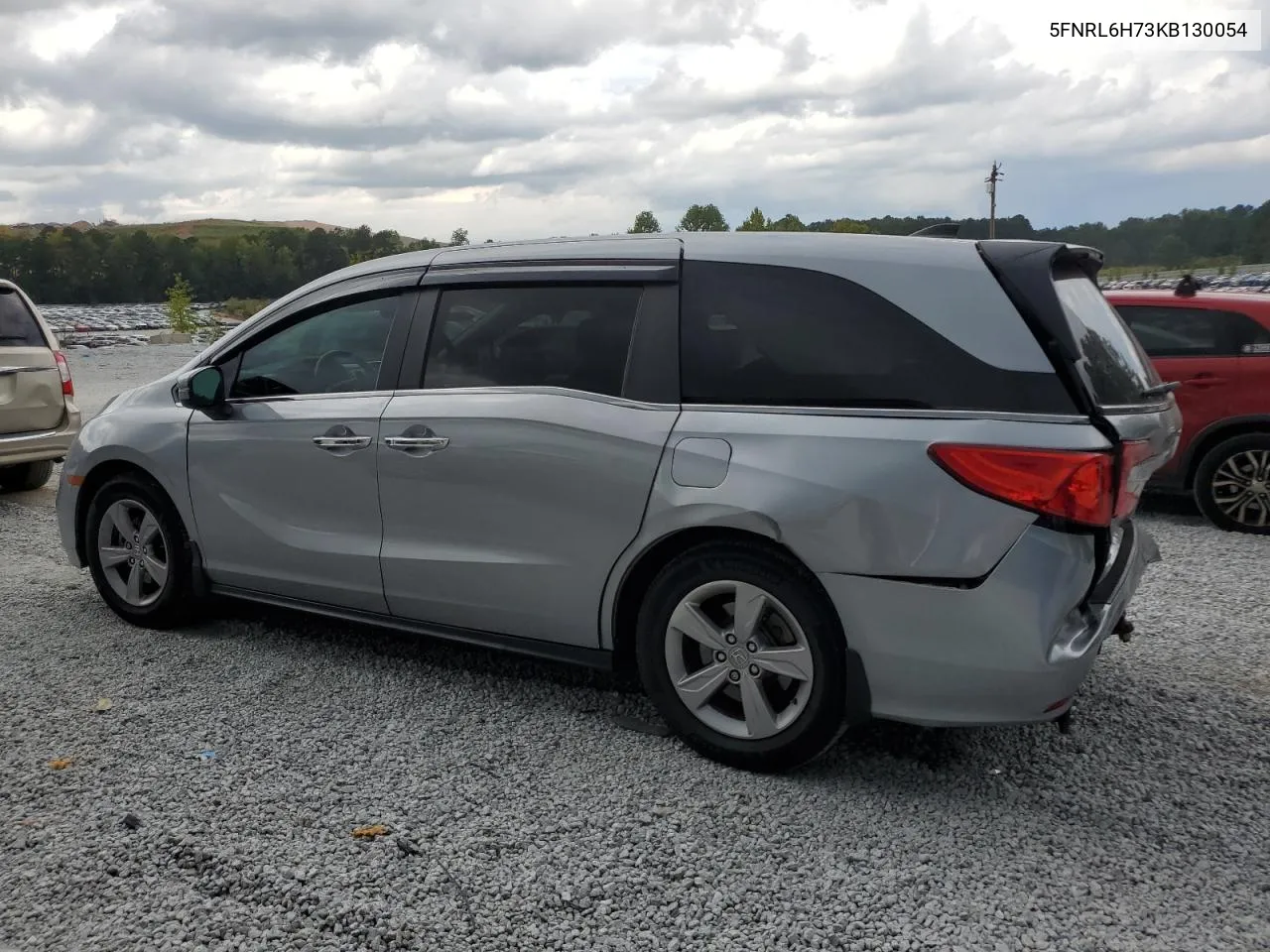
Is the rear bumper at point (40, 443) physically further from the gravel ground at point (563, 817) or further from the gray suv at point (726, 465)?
the gray suv at point (726, 465)

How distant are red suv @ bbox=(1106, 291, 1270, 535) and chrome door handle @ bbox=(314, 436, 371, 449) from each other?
5781 mm

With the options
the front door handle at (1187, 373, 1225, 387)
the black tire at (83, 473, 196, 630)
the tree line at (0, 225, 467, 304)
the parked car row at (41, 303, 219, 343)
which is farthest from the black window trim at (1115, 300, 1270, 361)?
the tree line at (0, 225, 467, 304)

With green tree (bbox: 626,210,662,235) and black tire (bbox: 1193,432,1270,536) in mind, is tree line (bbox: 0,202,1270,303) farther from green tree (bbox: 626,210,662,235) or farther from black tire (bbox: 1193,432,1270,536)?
black tire (bbox: 1193,432,1270,536)

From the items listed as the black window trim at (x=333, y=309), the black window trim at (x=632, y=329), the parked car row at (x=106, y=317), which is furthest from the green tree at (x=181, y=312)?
the black window trim at (x=632, y=329)

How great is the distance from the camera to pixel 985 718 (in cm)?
324

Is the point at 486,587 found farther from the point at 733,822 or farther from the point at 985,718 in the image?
the point at 985,718

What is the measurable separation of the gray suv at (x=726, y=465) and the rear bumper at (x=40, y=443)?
4717 millimetres

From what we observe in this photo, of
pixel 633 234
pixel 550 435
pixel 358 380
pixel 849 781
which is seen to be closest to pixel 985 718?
pixel 849 781

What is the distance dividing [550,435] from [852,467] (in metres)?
1.10

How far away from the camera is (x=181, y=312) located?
6056 centimetres

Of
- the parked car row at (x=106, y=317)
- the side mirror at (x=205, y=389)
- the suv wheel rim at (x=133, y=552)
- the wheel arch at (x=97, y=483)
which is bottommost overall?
the parked car row at (x=106, y=317)

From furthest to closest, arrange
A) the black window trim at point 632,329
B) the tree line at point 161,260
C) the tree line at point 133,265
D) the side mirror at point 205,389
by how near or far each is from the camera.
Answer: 1. the tree line at point 133,265
2. the tree line at point 161,260
3. the side mirror at point 205,389
4. the black window trim at point 632,329

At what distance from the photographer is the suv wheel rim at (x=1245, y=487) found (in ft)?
24.8

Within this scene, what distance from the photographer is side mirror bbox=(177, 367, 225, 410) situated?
476 centimetres
